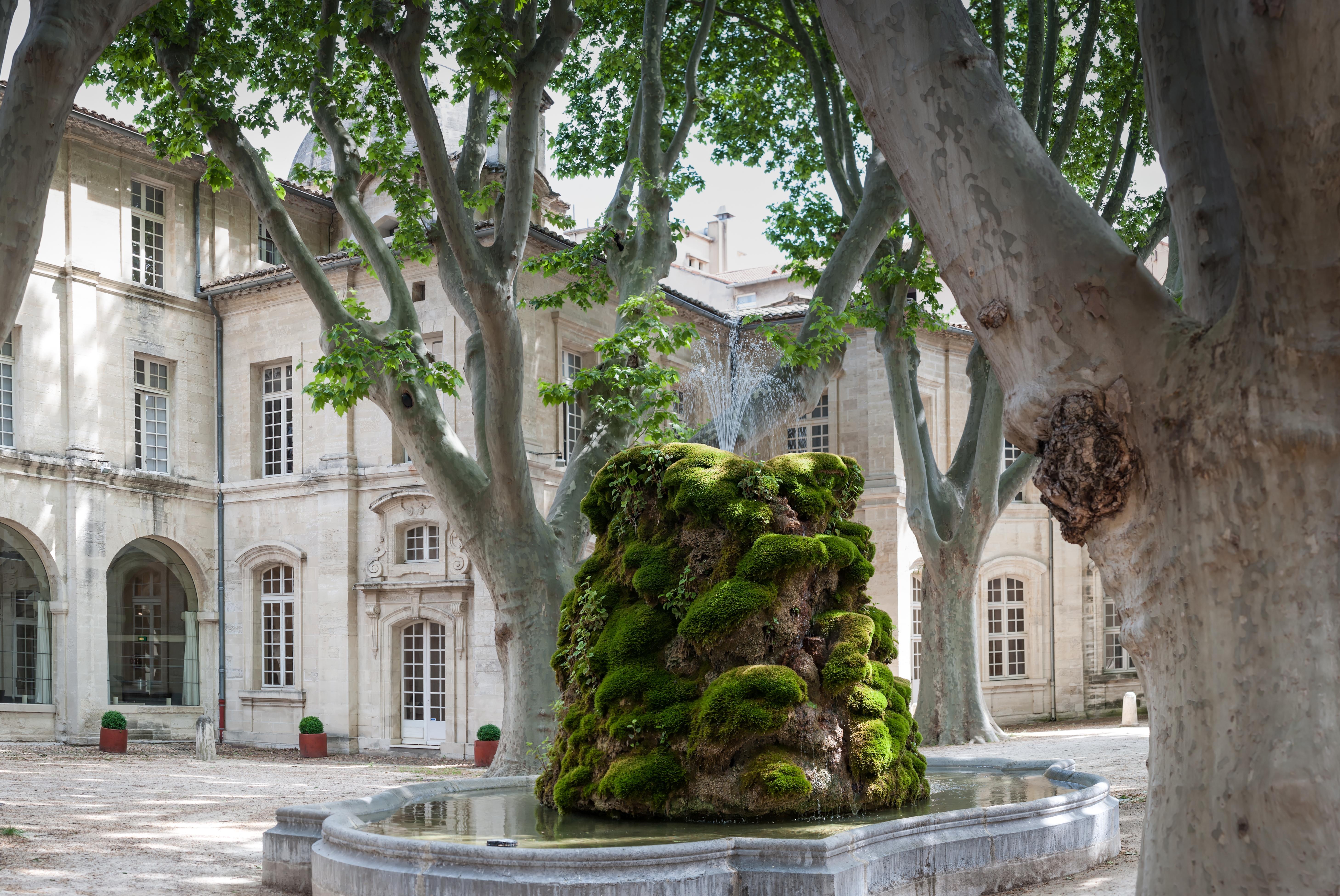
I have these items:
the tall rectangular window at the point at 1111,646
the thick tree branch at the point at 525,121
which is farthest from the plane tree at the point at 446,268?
the tall rectangular window at the point at 1111,646

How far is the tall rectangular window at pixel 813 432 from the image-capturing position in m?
28.0

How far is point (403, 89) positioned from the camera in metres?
10.9

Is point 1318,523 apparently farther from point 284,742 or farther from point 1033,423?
point 284,742

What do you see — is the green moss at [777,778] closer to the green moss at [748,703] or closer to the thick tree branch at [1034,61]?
the green moss at [748,703]

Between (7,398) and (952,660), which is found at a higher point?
(7,398)

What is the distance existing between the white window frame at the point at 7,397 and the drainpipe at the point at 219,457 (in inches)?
153

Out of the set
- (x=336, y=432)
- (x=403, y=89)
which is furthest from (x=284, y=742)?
(x=403, y=89)

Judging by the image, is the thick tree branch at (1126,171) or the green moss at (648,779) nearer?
the green moss at (648,779)

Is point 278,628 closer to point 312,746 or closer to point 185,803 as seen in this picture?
point 312,746

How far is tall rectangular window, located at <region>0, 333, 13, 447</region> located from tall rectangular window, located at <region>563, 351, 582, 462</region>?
966 centimetres

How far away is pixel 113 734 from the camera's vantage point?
20.1 meters

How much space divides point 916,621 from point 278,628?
13511 mm

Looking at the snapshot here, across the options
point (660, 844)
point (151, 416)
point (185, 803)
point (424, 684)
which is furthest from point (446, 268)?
point (151, 416)

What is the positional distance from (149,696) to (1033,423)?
81.2ft
